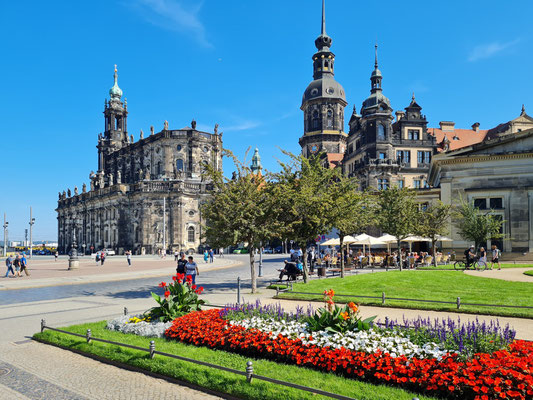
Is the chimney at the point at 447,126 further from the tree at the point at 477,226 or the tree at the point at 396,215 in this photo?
the tree at the point at 396,215

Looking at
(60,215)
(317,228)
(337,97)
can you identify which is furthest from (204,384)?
(60,215)

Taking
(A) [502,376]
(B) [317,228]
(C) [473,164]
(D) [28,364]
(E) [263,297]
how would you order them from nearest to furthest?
(A) [502,376], (D) [28,364], (E) [263,297], (B) [317,228], (C) [473,164]

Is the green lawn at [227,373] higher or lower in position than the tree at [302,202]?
lower

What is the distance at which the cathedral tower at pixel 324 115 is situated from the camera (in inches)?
3738

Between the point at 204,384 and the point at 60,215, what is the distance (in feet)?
433

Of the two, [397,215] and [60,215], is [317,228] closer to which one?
[397,215]

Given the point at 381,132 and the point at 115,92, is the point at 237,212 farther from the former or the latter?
the point at 115,92

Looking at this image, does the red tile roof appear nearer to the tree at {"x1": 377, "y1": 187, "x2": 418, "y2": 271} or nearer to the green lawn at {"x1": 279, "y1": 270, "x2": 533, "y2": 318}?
the tree at {"x1": 377, "y1": 187, "x2": 418, "y2": 271}

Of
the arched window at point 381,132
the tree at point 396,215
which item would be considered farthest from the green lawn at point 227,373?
the arched window at point 381,132

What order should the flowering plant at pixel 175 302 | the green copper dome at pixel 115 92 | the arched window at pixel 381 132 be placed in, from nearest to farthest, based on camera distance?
the flowering plant at pixel 175 302, the arched window at pixel 381 132, the green copper dome at pixel 115 92

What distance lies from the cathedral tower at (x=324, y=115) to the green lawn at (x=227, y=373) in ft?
281

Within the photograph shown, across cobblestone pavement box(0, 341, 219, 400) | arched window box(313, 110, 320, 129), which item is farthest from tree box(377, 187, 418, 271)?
arched window box(313, 110, 320, 129)

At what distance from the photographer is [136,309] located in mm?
15820

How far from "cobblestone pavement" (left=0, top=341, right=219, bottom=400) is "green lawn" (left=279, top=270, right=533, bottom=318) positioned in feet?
31.3
